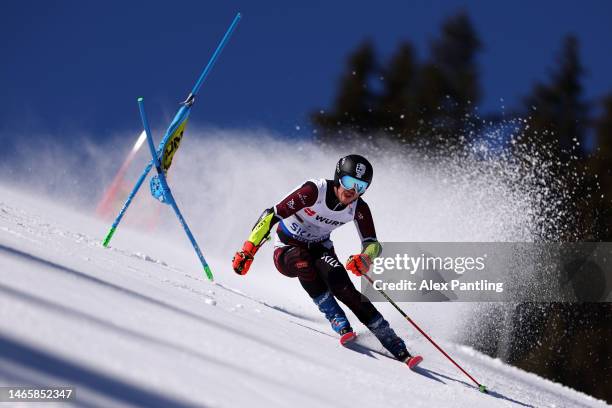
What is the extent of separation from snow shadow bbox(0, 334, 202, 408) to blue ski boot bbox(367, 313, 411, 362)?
3.11 meters

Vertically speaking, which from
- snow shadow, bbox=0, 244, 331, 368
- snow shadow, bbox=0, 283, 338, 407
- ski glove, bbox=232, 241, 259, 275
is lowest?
snow shadow, bbox=0, 283, 338, 407

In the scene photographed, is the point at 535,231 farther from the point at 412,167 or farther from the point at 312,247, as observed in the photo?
the point at 312,247

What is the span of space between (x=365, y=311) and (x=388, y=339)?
0.84 feet

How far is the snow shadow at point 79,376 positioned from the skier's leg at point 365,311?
3.09m

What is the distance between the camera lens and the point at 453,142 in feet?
73.5

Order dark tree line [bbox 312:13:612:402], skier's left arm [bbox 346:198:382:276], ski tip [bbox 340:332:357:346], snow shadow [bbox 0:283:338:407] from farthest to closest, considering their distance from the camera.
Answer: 1. dark tree line [bbox 312:13:612:402]
2. skier's left arm [bbox 346:198:382:276]
3. ski tip [bbox 340:332:357:346]
4. snow shadow [bbox 0:283:338:407]

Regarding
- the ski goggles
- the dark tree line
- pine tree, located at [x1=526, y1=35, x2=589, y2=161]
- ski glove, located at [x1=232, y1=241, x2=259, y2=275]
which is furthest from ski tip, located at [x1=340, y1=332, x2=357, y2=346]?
pine tree, located at [x1=526, y1=35, x2=589, y2=161]

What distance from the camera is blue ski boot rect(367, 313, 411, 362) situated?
4.77 meters

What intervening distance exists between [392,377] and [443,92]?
21312 millimetres

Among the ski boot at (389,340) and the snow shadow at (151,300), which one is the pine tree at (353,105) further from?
the snow shadow at (151,300)

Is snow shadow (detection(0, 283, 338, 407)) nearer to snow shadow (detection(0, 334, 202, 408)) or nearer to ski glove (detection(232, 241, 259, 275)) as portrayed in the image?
snow shadow (detection(0, 334, 202, 408))

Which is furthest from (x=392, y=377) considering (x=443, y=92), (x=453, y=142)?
(x=443, y=92)

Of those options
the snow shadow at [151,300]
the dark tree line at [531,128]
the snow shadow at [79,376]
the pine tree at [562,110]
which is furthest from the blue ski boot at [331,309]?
the pine tree at [562,110]

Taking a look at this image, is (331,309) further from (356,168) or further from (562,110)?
(562,110)
